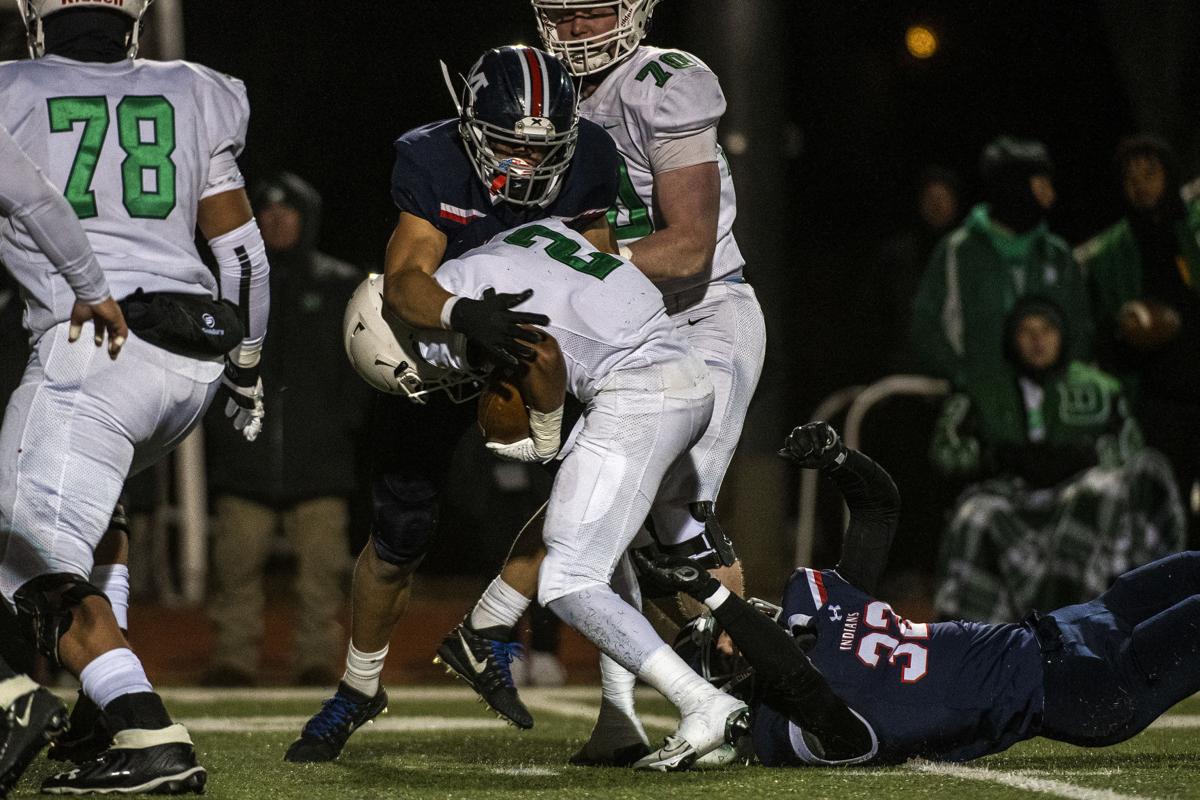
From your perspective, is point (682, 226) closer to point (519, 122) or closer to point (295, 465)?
point (519, 122)

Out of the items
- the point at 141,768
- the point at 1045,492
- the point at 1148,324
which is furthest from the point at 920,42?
the point at 141,768

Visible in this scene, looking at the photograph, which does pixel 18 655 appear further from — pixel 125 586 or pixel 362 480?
pixel 362 480

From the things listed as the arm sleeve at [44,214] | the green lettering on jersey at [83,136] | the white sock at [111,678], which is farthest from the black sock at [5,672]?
the green lettering on jersey at [83,136]

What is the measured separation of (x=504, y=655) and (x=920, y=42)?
9843mm

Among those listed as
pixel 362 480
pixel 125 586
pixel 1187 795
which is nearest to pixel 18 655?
pixel 125 586

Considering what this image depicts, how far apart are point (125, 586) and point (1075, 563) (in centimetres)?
414

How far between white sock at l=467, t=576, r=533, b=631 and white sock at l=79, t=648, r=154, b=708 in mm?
957

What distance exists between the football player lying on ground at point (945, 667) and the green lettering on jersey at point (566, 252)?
598 mm

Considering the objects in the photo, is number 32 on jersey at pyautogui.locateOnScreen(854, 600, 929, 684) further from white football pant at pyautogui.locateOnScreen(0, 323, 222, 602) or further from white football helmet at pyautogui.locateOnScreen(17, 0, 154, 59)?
white football helmet at pyautogui.locateOnScreen(17, 0, 154, 59)

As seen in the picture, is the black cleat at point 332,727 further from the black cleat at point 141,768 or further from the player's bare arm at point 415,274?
the player's bare arm at point 415,274

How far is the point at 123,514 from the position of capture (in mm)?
4309

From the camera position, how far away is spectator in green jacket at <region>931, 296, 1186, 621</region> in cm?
698

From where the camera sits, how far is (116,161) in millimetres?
3783

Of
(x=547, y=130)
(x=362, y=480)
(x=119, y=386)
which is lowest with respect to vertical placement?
(x=362, y=480)
